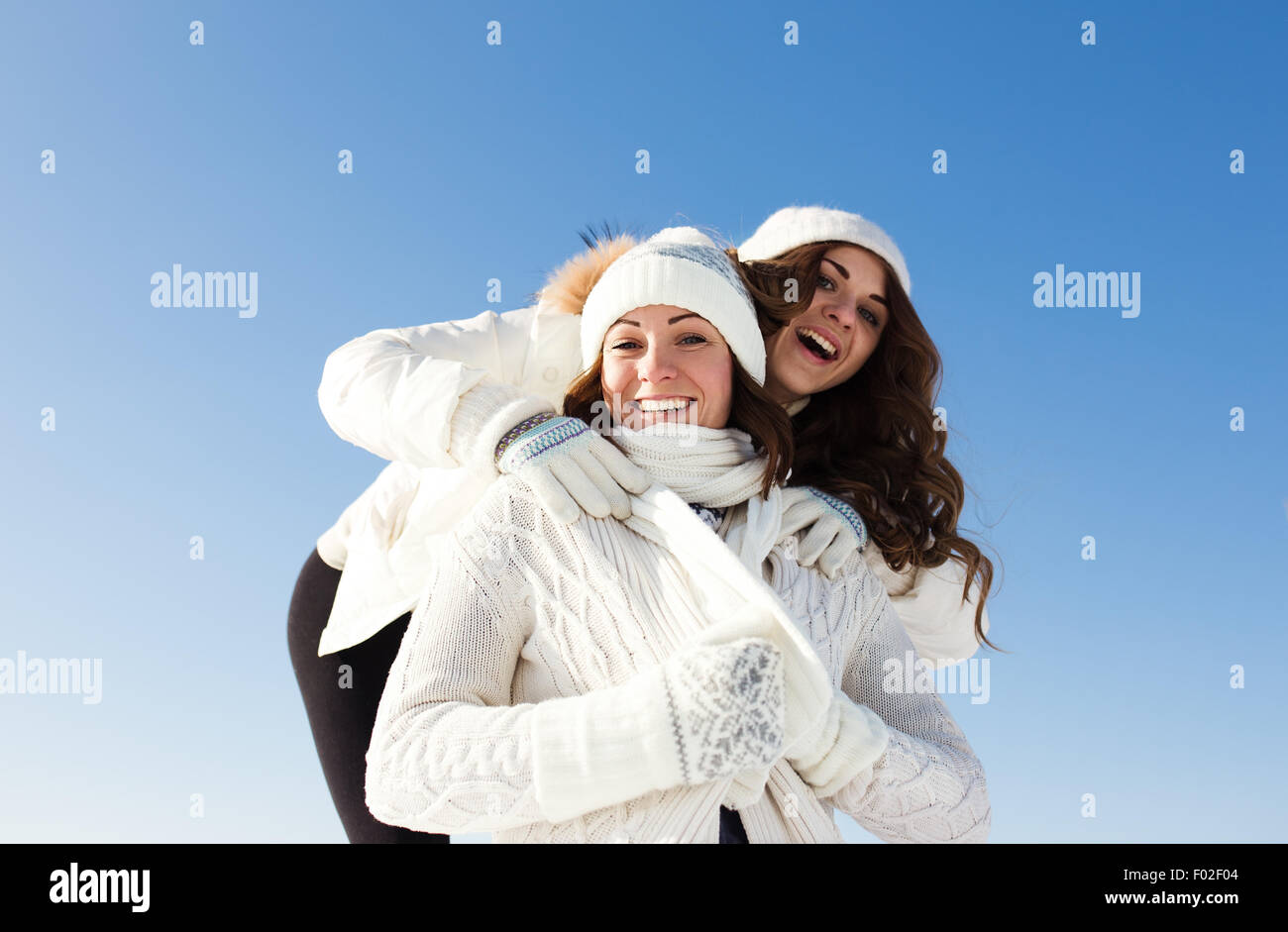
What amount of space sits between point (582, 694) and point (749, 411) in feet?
3.18

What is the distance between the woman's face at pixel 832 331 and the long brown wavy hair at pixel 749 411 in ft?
A: 1.54

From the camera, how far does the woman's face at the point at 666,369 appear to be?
9.02 feet

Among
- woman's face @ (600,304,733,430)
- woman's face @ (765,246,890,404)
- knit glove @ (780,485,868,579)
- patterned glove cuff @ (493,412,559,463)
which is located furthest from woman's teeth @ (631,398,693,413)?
woman's face @ (765,246,890,404)

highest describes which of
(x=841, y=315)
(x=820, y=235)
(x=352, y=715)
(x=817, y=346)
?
(x=820, y=235)

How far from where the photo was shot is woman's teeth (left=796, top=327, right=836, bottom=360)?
3.46m

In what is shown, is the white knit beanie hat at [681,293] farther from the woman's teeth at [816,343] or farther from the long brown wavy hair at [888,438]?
the woman's teeth at [816,343]

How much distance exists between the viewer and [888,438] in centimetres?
361

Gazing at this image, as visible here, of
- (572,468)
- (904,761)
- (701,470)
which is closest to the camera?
(904,761)

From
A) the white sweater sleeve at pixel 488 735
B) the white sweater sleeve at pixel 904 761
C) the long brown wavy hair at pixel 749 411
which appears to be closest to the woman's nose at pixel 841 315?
the long brown wavy hair at pixel 749 411

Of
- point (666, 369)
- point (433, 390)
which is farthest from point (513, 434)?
point (666, 369)

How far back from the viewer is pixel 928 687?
2.70 metres

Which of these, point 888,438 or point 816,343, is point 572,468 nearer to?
point 816,343

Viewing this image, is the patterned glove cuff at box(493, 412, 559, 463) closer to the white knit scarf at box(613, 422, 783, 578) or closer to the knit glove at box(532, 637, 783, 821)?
the white knit scarf at box(613, 422, 783, 578)
